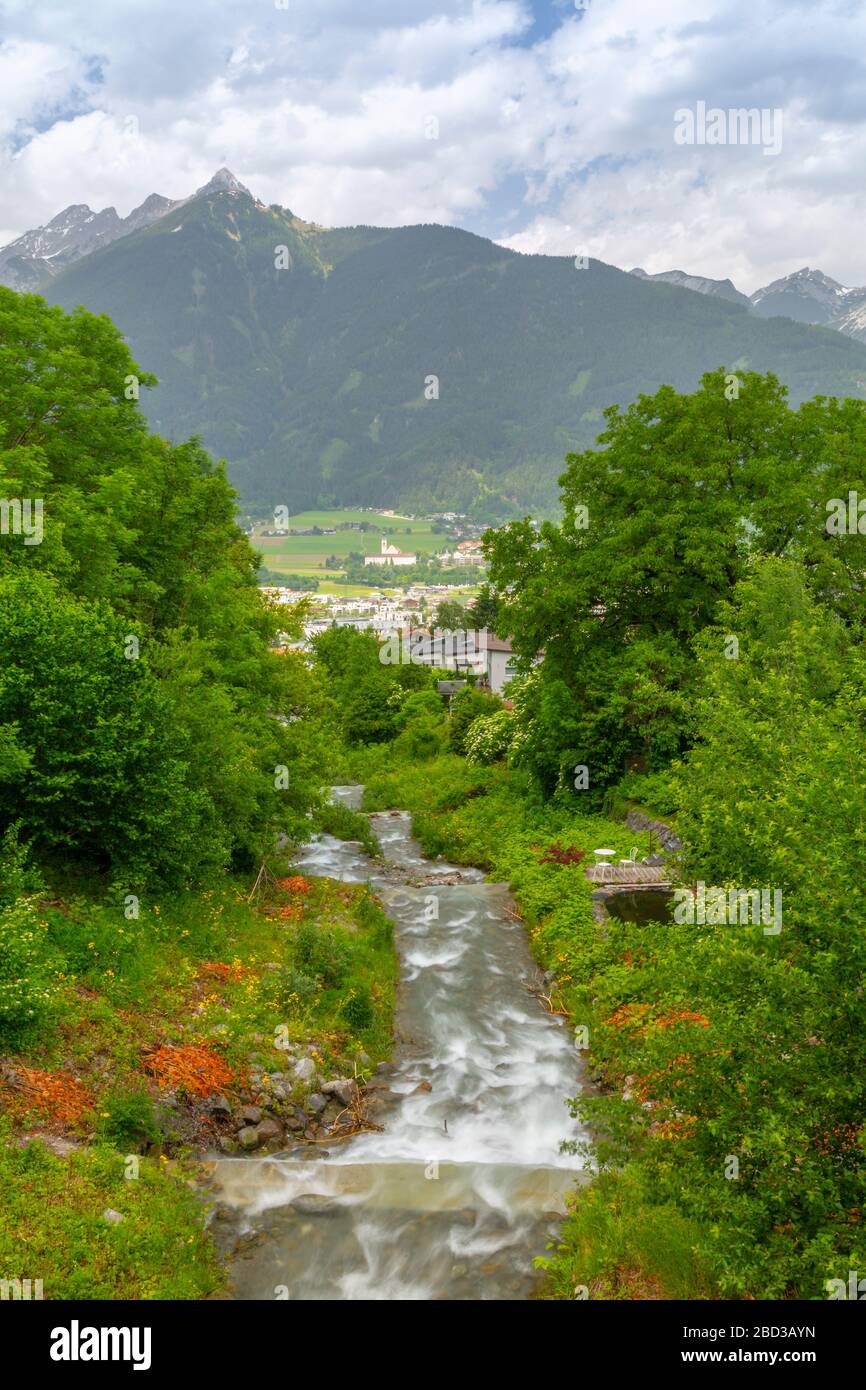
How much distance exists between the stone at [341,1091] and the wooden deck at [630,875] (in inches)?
435

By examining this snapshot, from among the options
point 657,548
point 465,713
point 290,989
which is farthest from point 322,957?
point 465,713

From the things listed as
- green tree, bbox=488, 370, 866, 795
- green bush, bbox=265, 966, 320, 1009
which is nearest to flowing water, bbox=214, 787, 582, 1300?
green bush, bbox=265, 966, 320, 1009

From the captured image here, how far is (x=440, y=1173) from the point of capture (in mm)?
15039

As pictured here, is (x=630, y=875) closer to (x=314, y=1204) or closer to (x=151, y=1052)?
(x=314, y=1204)

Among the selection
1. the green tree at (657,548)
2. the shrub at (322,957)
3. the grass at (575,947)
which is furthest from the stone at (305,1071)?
the green tree at (657,548)

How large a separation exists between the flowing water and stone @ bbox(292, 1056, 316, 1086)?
5.15ft

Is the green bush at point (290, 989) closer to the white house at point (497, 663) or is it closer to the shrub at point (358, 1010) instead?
the shrub at point (358, 1010)

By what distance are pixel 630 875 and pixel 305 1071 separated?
12.6m

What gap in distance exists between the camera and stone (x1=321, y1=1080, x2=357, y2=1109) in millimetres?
17312

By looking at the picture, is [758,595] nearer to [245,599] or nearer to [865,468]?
[865,468]

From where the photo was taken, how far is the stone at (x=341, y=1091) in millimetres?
17312

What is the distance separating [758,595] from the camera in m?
23.1
